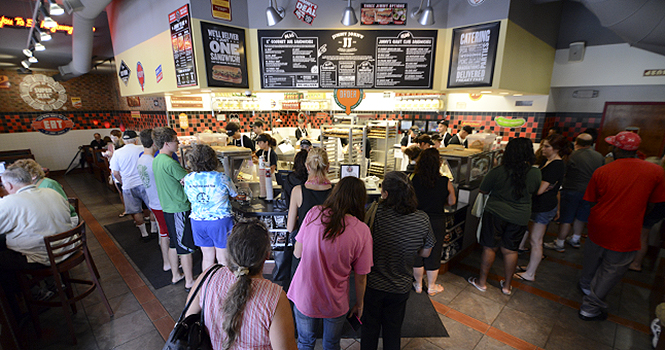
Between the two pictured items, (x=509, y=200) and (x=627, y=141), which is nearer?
(x=627, y=141)

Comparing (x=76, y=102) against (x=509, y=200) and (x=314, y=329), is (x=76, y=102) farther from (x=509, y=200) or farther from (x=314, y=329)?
(x=509, y=200)

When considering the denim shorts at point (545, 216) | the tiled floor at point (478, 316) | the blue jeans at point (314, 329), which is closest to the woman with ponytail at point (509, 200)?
the tiled floor at point (478, 316)

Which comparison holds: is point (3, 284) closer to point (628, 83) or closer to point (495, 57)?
point (495, 57)

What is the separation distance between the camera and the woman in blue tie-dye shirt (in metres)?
3.00

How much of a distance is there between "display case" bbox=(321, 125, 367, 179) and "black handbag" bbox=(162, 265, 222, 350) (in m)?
3.60

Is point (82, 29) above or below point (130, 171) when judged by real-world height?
above

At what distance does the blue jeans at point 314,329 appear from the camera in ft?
6.85

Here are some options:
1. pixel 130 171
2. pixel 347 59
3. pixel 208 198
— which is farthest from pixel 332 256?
pixel 130 171

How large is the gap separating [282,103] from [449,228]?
23.5 ft

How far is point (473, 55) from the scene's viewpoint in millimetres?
4000

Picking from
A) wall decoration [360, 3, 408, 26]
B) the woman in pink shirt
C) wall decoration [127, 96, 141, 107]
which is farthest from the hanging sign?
wall decoration [127, 96, 141, 107]

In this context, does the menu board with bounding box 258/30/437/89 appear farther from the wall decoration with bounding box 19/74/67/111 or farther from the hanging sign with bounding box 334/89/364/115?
the wall decoration with bounding box 19/74/67/111

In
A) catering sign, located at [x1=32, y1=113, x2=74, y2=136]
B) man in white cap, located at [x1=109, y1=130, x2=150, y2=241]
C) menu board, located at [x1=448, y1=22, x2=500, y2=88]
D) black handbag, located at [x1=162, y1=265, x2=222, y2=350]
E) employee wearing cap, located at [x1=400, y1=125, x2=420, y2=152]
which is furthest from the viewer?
catering sign, located at [x1=32, y1=113, x2=74, y2=136]

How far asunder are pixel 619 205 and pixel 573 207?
1.89m
